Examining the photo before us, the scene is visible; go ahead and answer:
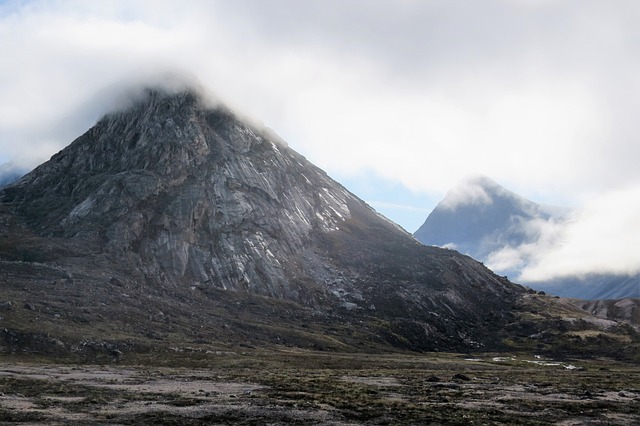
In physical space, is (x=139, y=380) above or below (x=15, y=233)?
below

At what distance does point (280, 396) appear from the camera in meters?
66.9

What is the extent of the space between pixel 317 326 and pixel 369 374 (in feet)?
263

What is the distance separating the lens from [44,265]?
161m

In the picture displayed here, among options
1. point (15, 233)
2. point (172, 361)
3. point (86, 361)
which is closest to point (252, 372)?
point (172, 361)

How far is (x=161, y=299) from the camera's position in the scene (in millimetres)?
165375

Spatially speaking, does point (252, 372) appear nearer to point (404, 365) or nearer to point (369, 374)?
point (369, 374)

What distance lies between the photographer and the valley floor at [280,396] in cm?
5206

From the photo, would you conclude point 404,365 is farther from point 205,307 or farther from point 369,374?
point 205,307

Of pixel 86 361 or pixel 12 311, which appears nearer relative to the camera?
pixel 86 361

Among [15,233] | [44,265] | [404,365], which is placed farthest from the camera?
[15,233]

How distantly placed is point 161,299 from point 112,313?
91.4 feet

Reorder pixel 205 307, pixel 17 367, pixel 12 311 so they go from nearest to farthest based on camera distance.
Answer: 1. pixel 17 367
2. pixel 12 311
3. pixel 205 307

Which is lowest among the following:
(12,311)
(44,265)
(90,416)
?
(90,416)

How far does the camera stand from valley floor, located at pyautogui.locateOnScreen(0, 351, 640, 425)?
52.1 meters
